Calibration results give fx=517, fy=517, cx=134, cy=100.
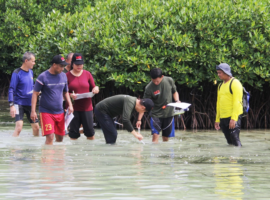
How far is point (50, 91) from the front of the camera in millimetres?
8844

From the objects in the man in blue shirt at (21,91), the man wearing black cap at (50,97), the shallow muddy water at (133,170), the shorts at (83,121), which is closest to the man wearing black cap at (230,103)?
the shallow muddy water at (133,170)

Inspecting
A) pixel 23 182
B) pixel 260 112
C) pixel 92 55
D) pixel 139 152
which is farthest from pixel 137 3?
pixel 23 182

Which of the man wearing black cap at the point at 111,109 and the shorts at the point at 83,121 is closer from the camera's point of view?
the man wearing black cap at the point at 111,109

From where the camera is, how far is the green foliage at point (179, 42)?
1248 cm

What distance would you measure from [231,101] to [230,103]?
1.6 inches

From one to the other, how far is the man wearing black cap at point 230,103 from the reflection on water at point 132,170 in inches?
13.6

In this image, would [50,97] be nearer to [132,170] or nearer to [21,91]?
[21,91]

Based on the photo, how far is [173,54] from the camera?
12430 millimetres

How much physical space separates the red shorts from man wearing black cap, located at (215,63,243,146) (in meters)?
2.96

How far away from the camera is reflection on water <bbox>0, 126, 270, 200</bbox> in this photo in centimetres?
534

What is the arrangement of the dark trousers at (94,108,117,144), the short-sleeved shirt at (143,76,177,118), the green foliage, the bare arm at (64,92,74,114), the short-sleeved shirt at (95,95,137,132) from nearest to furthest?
the short-sleeved shirt at (95,95,137,132), the bare arm at (64,92,74,114), the dark trousers at (94,108,117,144), the short-sleeved shirt at (143,76,177,118), the green foliage

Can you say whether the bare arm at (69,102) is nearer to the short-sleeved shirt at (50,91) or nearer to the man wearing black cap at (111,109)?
the short-sleeved shirt at (50,91)

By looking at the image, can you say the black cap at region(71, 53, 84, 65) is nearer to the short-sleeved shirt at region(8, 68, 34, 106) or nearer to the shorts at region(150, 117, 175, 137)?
the short-sleeved shirt at region(8, 68, 34, 106)

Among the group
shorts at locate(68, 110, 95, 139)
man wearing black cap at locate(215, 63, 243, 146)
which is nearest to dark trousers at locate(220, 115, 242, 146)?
man wearing black cap at locate(215, 63, 243, 146)
